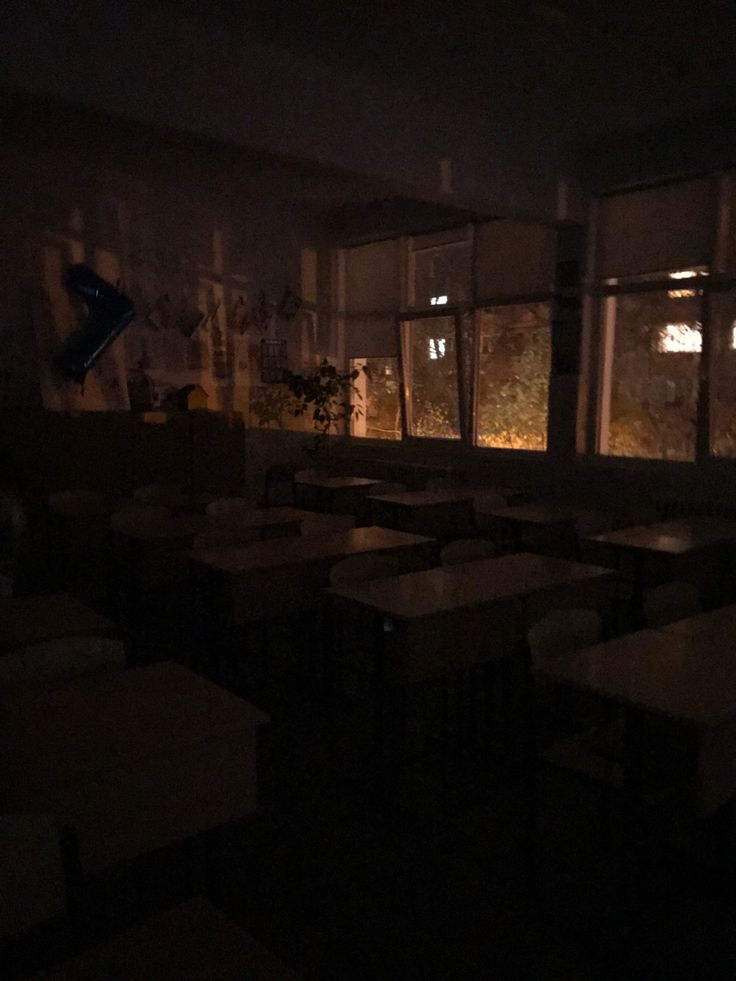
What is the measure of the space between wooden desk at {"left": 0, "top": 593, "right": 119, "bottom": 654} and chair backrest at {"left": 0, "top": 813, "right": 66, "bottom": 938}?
140cm

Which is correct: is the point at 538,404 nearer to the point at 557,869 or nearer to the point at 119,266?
the point at 119,266

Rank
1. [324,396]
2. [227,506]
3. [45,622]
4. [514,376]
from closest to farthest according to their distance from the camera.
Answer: [45,622] < [227,506] < [514,376] < [324,396]

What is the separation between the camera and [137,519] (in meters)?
5.08

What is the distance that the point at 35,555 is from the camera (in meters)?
6.46

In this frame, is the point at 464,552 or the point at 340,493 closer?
the point at 464,552

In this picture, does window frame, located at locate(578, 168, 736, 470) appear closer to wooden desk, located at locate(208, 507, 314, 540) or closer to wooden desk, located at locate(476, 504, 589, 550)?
wooden desk, located at locate(476, 504, 589, 550)

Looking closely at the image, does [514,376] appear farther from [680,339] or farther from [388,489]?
[388,489]

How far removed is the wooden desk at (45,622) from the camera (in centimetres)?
298

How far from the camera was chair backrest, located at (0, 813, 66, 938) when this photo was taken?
1.47m

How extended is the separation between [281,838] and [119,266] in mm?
5961

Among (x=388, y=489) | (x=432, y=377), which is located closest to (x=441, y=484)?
(x=388, y=489)

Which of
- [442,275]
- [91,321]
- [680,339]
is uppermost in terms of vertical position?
[442,275]

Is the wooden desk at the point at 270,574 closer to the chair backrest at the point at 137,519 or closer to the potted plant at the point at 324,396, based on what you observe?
the chair backrest at the point at 137,519

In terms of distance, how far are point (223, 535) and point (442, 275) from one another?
4.83 m
